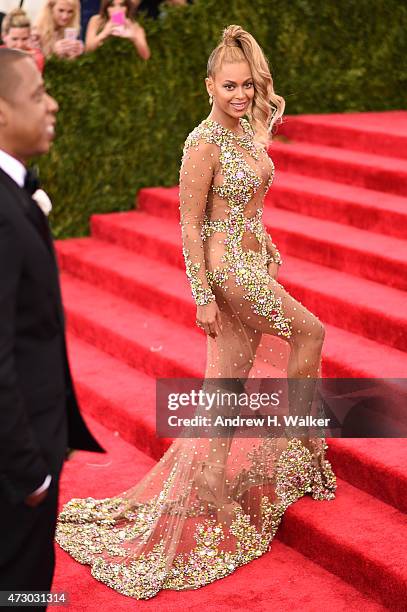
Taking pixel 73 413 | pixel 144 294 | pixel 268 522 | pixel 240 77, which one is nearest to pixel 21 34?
pixel 144 294

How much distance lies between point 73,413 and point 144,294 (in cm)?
465

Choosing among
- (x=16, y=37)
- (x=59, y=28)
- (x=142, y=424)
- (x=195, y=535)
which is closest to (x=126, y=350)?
(x=142, y=424)

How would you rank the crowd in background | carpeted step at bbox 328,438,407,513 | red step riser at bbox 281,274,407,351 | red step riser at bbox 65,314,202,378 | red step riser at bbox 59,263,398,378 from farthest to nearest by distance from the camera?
the crowd in background
red step riser at bbox 65,314,202,378
red step riser at bbox 281,274,407,351
red step riser at bbox 59,263,398,378
carpeted step at bbox 328,438,407,513

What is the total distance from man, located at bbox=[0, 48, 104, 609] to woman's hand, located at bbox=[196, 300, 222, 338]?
176cm

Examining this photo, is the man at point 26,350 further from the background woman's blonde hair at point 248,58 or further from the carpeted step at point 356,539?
the carpeted step at point 356,539

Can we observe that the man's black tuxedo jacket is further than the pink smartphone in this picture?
No

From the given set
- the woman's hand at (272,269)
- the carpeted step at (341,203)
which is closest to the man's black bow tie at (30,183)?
the woman's hand at (272,269)

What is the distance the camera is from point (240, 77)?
4.41 m

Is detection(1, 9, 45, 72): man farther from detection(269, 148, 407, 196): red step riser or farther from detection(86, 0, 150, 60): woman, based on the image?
detection(269, 148, 407, 196): red step riser

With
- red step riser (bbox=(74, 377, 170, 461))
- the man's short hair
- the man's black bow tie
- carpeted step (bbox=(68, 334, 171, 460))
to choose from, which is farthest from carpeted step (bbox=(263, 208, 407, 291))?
the man's short hair

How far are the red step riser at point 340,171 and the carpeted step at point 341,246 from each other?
1.56 feet

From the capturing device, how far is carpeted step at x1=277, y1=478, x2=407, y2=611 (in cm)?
440

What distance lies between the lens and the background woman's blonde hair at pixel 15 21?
7.77m

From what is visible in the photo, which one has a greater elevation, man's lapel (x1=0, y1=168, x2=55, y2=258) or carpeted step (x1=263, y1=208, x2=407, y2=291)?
man's lapel (x1=0, y1=168, x2=55, y2=258)
